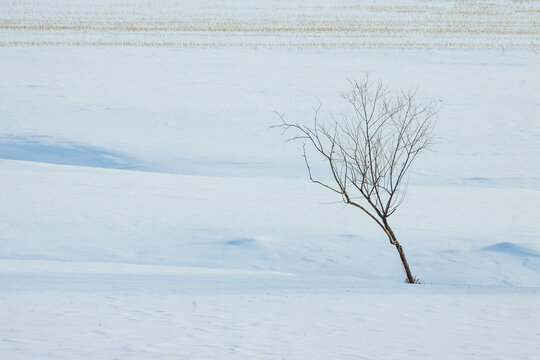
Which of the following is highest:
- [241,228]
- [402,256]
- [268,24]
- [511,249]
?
[402,256]

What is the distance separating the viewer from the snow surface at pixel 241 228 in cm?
610

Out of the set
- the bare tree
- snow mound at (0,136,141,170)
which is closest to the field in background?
the bare tree

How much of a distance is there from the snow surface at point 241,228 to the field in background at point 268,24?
34.1ft

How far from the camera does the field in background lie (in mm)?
35000

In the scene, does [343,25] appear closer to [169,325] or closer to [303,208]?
[303,208]

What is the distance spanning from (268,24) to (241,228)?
35513 millimetres

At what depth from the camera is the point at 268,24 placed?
45.2 m

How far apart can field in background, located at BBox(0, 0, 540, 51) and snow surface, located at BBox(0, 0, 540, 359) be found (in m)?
10.4

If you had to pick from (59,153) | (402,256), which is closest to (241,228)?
(402,256)

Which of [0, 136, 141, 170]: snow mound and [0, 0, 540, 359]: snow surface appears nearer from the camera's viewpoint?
[0, 0, 540, 359]: snow surface

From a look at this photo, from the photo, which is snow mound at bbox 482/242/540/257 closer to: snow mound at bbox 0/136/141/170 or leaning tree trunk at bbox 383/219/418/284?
leaning tree trunk at bbox 383/219/418/284

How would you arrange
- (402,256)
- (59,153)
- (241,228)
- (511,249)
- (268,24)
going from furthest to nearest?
(268,24) < (59,153) < (241,228) < (511,249) < (402,256)

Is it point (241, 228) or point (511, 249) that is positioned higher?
point (511, 249)

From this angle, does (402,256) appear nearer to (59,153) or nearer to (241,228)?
(241,228)
